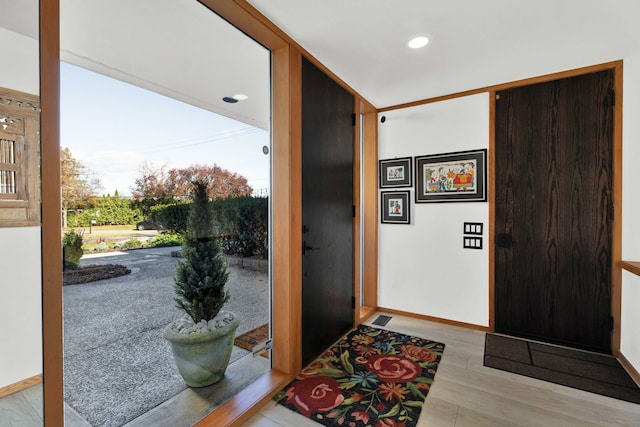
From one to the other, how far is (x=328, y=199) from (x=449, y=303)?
1.85 m

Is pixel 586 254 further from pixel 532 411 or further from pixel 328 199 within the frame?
pixel 328 199

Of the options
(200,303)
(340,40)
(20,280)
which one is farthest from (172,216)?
(340,40)

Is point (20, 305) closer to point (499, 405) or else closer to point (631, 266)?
point (499, 405)

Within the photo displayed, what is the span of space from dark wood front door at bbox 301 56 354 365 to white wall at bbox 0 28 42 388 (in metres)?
1.58

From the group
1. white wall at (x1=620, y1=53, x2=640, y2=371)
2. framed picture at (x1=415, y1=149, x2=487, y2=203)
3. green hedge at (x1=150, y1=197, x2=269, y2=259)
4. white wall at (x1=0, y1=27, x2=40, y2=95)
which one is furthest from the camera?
framed picture at (x1=415, y1=149, x2=487, y2=203)

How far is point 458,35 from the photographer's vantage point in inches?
86.5

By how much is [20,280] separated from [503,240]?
3636 millimetres

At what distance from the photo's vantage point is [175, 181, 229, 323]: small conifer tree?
1877 millimetres

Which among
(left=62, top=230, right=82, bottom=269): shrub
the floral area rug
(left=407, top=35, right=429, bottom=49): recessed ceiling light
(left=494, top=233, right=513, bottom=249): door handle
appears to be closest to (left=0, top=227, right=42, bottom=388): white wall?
(left=62, top=230, right=82, bottom=269): shrub

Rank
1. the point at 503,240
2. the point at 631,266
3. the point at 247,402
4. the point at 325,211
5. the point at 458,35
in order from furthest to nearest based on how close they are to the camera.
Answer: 1. the point at 503,240
2. the point at 325,211
3. the point at 631,266
4. the point at 458,35
5. the point at 247,402

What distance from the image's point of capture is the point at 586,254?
8.86ft

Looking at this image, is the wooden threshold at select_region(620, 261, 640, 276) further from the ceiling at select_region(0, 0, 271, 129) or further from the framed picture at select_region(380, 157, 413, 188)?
the ceiling at select_region(0, 0, 271, 129)

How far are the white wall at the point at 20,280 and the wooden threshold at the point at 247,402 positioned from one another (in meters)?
0.95

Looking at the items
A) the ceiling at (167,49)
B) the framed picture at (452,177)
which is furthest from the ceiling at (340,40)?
the framed picture at (452,177)
